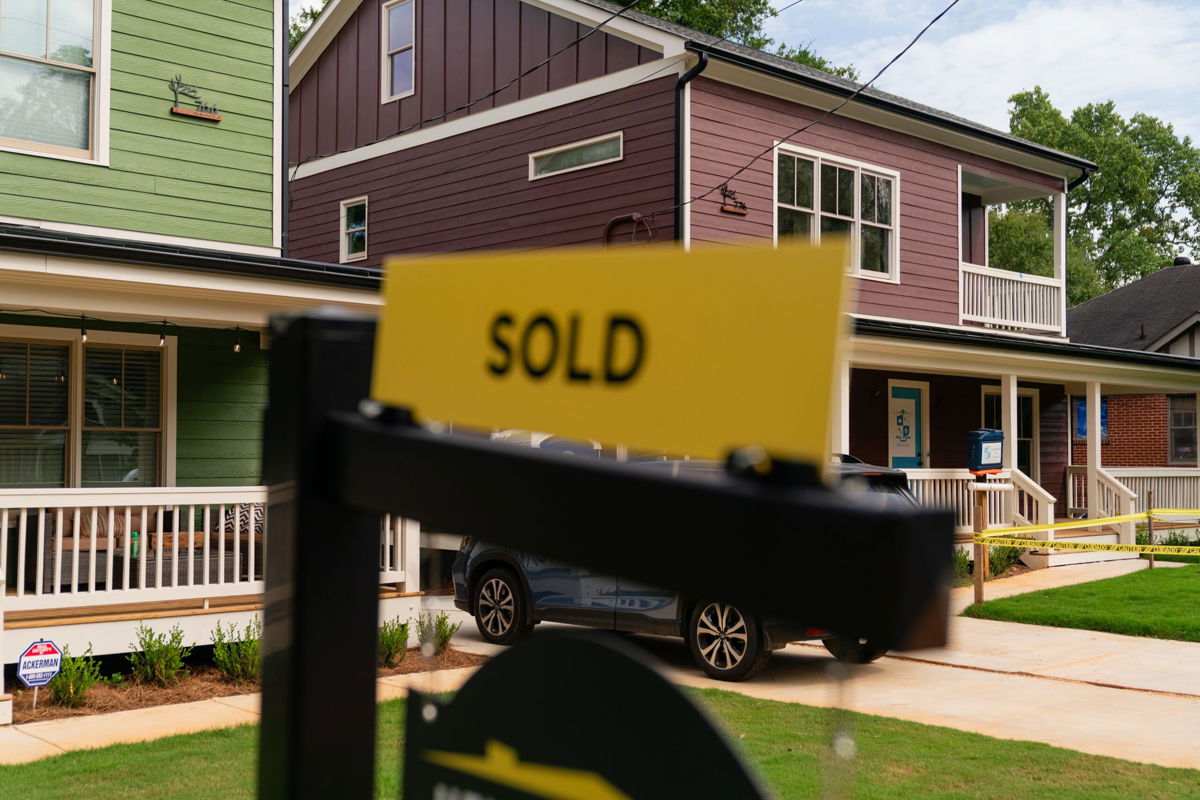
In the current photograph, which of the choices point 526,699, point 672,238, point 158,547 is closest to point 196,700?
point 158,547

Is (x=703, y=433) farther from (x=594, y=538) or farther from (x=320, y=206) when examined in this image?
(x=320, y=206)

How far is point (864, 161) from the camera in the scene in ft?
56.4

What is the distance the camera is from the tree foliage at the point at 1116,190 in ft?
169

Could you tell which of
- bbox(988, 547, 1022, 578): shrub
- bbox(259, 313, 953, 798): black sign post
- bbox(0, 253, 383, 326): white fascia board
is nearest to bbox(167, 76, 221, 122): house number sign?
bbox(0, 253, 383, 326): white fascia board

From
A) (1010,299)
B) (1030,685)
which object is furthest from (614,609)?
(1010,299)

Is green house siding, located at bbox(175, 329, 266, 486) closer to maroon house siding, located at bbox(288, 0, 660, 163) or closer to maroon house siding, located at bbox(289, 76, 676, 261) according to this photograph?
maroon house siding, located at bbox(289, 76, 676, 261)

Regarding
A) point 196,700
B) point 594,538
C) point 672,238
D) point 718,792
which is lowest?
point 196,700

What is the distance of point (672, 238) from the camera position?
1482 centimetres

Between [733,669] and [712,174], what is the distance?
8302 millimetres

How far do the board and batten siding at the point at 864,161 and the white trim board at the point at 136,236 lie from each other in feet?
19.4

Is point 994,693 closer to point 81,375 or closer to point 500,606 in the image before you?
point 500,606

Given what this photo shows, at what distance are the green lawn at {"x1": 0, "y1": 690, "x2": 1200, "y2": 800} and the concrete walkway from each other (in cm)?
31

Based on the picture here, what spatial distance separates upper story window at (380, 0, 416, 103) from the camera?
18.9 m

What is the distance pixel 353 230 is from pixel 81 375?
9854 mm
